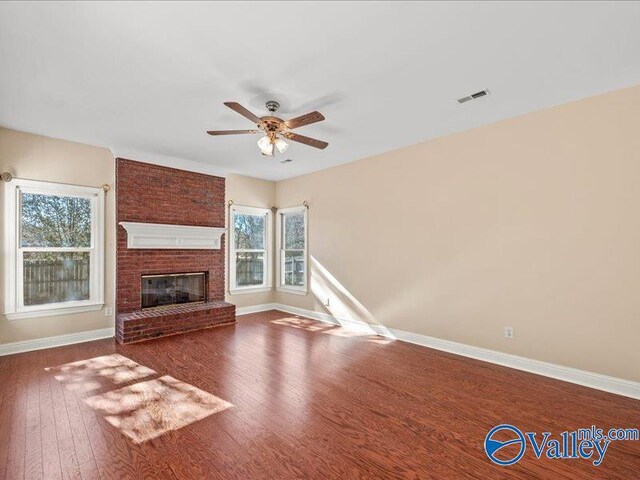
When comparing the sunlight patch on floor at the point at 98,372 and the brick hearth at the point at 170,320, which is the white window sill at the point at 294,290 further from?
the sunlight patch on floor at the point at 98,372

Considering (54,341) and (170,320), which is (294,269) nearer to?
(170,320)

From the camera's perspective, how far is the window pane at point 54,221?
4023 mm

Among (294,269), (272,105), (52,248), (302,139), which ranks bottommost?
(294,269)

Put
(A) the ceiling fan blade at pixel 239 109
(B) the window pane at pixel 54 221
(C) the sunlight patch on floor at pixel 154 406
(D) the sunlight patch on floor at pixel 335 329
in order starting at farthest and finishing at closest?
(D) the sunlight patch on floor at pixel 335 329 < (B) the window pane at pixel 54 221 < (A) the ceiling fan blade at pixel 239 109 < (C) the sunlight patch on floor at pixel 154 406

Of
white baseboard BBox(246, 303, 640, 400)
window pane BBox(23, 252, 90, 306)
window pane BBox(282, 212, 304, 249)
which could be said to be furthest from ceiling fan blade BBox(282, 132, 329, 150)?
window pane BBox(23, 252, 90, 306)

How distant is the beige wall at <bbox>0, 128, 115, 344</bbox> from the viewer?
12.8 ft

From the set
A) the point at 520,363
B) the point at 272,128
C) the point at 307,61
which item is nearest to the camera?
the point at 307,61

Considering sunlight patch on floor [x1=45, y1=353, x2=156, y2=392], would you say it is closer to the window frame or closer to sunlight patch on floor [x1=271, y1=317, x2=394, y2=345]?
sunlight patch on floor [x1=271, y1=317, x2=394, y2=345]

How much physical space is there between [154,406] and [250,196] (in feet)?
14.2

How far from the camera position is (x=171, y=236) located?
201 inches

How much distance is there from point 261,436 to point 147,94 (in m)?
3.13

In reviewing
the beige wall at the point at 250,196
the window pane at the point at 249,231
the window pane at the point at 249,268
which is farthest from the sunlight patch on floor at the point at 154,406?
the window pane at the point at 249,231

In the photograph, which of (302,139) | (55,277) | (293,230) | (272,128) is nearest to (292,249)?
(293,230)

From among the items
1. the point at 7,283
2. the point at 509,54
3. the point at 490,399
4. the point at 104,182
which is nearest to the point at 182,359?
the point at 7,283
